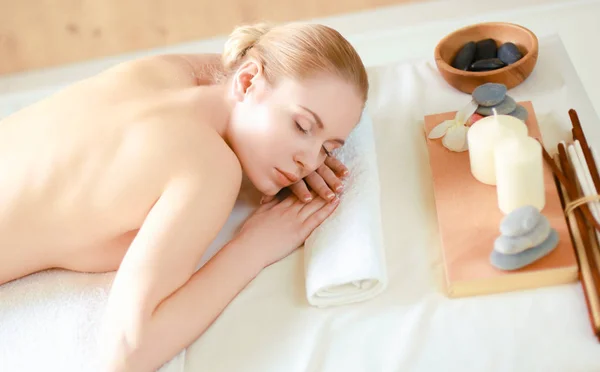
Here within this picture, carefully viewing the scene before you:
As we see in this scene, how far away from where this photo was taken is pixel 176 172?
1326mm

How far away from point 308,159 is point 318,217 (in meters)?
0.13

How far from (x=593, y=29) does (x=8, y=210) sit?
1626 mm

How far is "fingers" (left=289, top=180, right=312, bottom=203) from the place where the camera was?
1497 mm

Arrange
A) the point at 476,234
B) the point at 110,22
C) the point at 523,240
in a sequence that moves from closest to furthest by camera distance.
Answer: the point at 523,240, the point at 476,234, the point at 110,22

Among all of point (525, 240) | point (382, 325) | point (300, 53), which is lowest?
point (382, 325)

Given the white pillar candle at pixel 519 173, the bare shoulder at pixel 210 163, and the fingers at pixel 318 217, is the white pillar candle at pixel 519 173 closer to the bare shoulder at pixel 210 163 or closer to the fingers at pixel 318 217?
the fingers at pixel 318 217

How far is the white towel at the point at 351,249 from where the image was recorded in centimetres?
130

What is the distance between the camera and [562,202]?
138 centimetres

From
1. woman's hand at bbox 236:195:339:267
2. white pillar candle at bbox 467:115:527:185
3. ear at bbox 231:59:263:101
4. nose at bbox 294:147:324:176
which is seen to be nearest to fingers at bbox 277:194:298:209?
woman's hand at bbox 236:195:339:267

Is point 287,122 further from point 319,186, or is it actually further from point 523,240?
point 523,240

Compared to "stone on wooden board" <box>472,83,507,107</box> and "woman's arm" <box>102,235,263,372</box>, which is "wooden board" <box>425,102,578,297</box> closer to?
"stone on wooden board" <box>472,83,507,107</box>

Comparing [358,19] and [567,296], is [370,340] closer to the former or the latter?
[567,296]

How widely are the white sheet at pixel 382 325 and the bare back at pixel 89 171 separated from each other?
0.08 meters

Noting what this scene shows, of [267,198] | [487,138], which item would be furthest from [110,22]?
[487,138]
